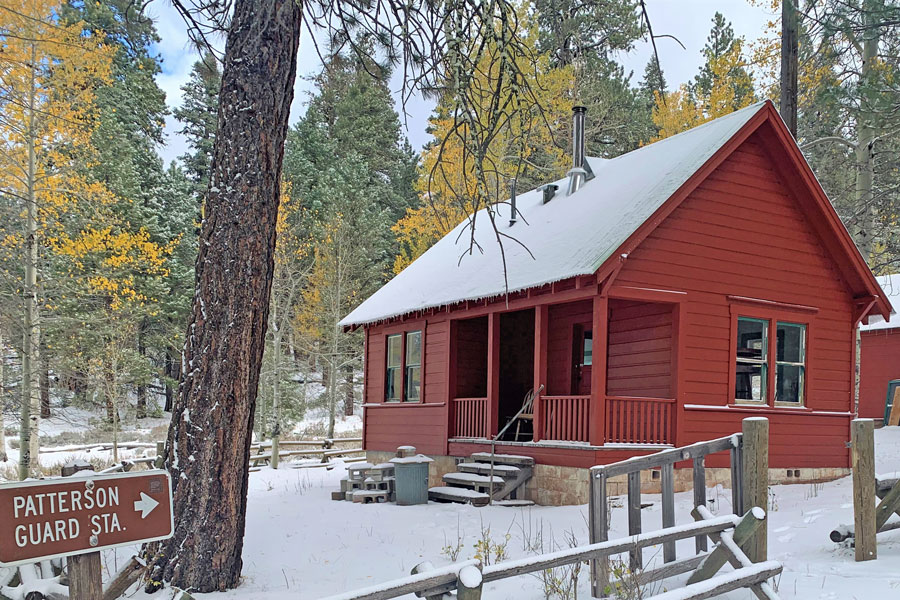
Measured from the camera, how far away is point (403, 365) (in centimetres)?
1689

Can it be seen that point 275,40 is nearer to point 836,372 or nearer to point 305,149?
point 836,372

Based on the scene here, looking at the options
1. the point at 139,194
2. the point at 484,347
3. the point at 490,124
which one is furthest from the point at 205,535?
the point at 139,194

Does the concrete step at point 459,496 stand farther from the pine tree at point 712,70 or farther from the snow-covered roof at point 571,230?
the pine tree at point 712,70

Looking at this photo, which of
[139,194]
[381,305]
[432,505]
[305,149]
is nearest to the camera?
[432,505]

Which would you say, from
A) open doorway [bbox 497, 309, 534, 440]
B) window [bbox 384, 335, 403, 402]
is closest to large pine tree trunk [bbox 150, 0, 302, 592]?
open doorway [bbox 497, 309, 534, 440]

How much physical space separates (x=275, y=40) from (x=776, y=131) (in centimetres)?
903

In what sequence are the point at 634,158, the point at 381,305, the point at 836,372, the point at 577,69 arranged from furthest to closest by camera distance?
the point at 577,69, the point at 381,305, the point at 634,158, the point at 836,372

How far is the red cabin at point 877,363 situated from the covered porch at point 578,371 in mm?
11188

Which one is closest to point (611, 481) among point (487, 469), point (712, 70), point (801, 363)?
point (487, 469)

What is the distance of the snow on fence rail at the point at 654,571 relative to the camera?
392 cm

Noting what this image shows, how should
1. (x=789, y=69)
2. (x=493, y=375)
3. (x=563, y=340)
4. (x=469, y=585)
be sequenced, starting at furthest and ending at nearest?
1. (x=789, y=69)
2. (x=563, y=340)
3. (x=493, y=375)
4. (x=469, y=585)

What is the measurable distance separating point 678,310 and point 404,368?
7.07 m

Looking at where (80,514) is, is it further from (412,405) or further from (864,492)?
(412,405)

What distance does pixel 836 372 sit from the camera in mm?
13578
